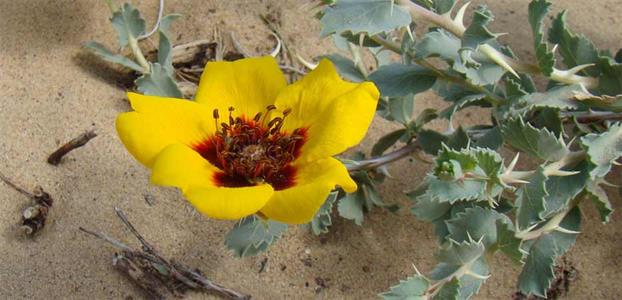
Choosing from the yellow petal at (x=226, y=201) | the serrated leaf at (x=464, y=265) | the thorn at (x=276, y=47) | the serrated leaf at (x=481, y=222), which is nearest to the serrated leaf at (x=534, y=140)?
the serrated leaf at (x=481, y=222)

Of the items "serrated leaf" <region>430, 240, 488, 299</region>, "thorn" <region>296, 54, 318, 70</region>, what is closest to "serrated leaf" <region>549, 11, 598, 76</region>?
"serrated leaf" <region>430, 240, 488, 299</region>

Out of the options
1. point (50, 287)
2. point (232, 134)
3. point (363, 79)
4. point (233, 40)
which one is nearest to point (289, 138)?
point (232, 134)

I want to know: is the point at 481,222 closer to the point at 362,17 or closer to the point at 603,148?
the point at 603,148

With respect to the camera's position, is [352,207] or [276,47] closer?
[352,207]

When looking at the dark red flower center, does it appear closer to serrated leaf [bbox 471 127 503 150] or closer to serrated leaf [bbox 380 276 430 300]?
serrated leaf [bbox 380 276 430 300]

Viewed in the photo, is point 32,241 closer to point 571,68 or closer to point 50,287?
point 50,287

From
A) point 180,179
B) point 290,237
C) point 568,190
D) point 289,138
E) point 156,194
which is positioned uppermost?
point 180,179

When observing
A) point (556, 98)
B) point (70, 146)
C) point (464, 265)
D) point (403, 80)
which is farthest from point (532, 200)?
point (70, 146)
